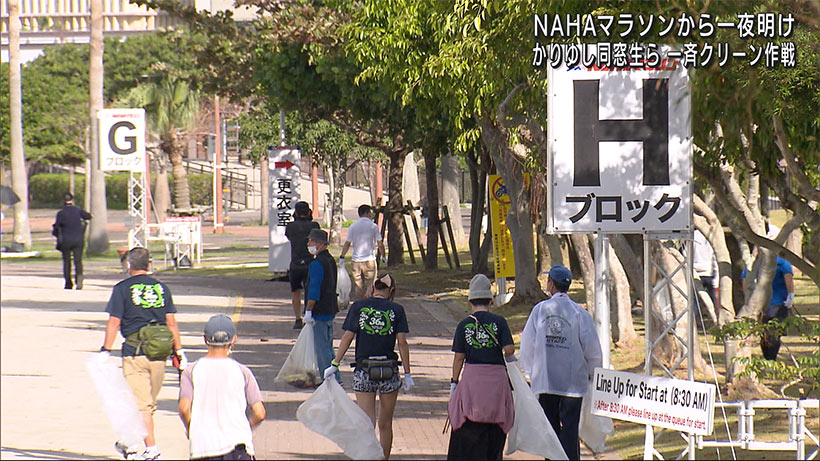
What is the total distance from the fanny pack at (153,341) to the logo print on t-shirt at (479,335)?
8.32ft

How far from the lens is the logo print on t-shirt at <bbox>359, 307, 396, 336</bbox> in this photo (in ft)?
29.2

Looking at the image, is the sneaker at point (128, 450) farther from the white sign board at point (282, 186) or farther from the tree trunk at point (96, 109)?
the tree trunk at point (96, 109)

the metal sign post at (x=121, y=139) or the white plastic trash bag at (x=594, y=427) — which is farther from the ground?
the metal sign post at (x=121, y=139)

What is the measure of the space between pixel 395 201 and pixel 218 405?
24274mm

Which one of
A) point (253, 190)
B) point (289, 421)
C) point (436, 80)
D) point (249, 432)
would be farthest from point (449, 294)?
point (253, 190)

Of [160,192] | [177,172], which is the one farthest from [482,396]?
[160,192]

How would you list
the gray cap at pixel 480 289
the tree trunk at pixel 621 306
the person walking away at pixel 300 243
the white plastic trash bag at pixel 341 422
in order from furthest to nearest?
the person walking away at pixel 300 243
the tree trunk at pixel 621 306
the white plastic trash bag at pixel 341 422
the gray cap at pixel 480 289

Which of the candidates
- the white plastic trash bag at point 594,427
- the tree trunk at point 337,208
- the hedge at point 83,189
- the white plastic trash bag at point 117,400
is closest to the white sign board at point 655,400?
the white plastic trash bag at point 594,427

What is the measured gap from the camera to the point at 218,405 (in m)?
6.89

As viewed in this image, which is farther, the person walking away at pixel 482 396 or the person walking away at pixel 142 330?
the person walking away at pixel 142 330

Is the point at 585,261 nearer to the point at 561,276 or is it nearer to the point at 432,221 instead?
the point at 561,276

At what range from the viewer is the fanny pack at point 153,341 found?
8.92m

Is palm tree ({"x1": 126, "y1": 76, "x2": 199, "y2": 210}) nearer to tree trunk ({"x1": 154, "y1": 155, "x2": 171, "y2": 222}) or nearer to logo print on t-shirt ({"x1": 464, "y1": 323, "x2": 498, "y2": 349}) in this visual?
Result: tree trunk ({"x1": 154, "y1": 155, "x2": 171, "y2": 222})

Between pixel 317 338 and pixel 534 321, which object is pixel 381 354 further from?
pixel 317 338
